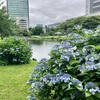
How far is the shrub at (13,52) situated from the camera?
714 centimetres

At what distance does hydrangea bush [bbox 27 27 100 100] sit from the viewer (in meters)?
2.08

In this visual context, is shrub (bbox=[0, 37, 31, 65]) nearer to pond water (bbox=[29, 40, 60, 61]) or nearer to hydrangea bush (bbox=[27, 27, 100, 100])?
pond water (bbox=[29, 40, 60, 61])

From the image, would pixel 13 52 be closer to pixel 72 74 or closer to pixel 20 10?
pixel 72 74

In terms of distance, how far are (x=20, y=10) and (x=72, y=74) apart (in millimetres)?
100929

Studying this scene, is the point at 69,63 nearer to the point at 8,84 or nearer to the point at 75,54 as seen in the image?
the point at 75,54

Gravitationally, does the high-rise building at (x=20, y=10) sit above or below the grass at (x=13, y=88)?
above

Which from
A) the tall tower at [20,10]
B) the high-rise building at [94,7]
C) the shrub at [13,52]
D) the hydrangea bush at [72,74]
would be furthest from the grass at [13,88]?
the tall tower at [20,10]

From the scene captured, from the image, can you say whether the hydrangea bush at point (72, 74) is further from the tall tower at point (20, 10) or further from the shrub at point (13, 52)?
the tall tower at point (20, 10)

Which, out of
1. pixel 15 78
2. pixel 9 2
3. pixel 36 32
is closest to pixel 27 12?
pixel 9 2

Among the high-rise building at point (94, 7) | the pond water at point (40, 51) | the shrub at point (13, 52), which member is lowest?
the pond water at point (40, 51)

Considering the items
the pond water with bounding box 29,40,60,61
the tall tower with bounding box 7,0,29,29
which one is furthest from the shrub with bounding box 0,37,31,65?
the tall tower with bounding box 7,0,29,29

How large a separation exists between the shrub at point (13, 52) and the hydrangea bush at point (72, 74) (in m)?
4.50

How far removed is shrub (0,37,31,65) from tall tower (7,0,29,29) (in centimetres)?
9037

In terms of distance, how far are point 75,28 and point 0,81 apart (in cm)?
221
